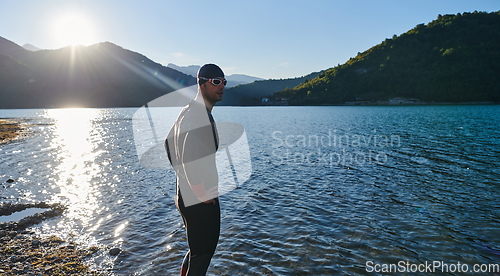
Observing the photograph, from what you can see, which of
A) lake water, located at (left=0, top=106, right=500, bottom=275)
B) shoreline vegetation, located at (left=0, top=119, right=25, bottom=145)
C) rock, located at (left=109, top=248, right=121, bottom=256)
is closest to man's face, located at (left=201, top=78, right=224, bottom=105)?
lake water, located at (left=0, top=106, right=500, bottom=275)

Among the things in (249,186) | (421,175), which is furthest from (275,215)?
(421,175)

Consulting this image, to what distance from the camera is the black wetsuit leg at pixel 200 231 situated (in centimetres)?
368

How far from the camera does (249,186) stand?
51.2 ft

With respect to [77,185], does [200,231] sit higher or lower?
higher

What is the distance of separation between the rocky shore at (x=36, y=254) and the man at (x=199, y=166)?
4724 mm

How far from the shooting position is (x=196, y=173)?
3312 millimetres

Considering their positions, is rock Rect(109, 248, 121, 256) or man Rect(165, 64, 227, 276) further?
rock Rect(109, 248, 121, 256)

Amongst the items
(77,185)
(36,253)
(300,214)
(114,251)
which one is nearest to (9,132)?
(77,185)

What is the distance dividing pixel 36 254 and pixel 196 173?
24.3ft

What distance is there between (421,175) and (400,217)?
8.16 metres

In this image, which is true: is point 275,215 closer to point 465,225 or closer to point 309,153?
point 465,225

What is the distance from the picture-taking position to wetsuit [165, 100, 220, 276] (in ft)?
10.7

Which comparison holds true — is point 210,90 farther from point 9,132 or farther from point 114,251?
point 9,132

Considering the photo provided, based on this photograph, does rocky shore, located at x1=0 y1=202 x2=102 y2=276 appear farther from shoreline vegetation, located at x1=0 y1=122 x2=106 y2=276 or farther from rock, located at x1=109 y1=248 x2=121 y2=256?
rock, located at x1=109 y1=248 x2=121 y2=256
